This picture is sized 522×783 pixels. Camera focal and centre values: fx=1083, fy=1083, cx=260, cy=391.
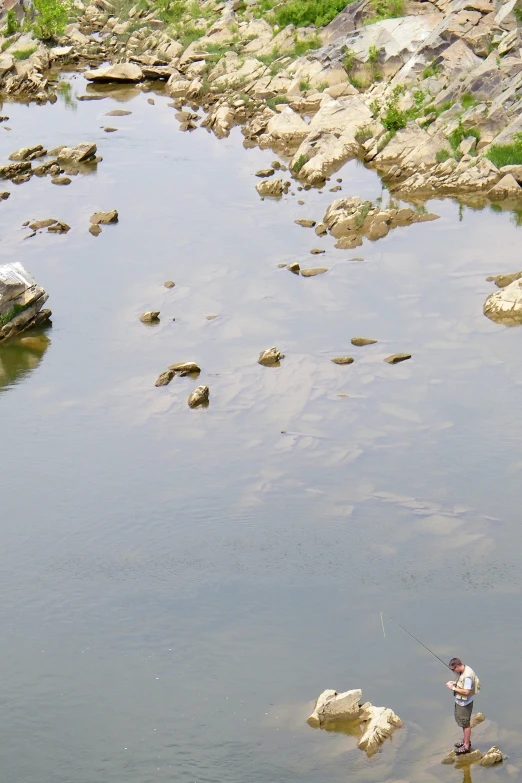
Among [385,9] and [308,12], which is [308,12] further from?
[385,9]

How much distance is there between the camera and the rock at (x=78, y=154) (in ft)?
162

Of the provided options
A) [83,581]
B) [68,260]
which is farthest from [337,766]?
[68,260]

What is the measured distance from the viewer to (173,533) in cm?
2373

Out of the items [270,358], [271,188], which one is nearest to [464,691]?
[270,358]

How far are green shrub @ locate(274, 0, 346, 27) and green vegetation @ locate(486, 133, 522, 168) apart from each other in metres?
21.4

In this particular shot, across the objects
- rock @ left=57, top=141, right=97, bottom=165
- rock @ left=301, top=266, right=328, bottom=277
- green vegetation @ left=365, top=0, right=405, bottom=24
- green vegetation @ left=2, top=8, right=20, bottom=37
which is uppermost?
green vegetation @ left=365, top=0, right=405, bottom=24

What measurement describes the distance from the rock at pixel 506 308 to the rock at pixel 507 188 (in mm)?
9870

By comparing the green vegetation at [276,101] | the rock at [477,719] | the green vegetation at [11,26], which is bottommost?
the rock at [477,719]

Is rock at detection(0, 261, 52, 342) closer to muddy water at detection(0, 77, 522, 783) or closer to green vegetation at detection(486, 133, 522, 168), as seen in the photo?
muddy water at detection(0, 77, 522, 783)

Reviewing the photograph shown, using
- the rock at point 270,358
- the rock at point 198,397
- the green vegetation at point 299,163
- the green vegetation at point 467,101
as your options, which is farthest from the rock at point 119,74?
the rock at point 198,397

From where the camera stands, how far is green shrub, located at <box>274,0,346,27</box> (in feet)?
198

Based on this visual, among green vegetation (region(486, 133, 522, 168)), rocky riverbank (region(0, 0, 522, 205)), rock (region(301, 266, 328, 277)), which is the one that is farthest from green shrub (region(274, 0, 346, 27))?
rock (region(301, 266, 328, 277))

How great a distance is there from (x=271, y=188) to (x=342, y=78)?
12745 millimetres

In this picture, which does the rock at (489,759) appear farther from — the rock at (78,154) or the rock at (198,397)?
the rock at (78,154)
